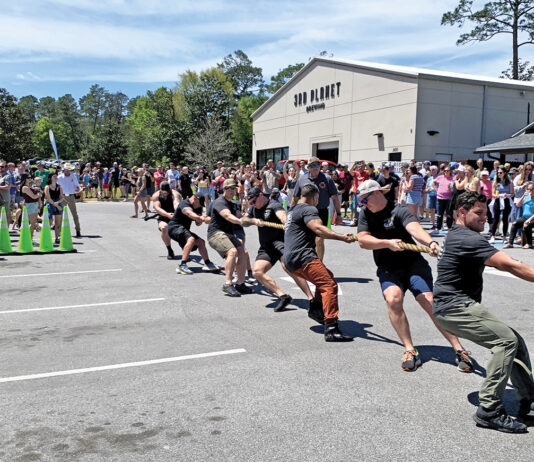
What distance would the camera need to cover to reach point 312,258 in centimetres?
591

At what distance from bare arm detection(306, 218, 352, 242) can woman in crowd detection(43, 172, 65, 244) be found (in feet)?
31.1

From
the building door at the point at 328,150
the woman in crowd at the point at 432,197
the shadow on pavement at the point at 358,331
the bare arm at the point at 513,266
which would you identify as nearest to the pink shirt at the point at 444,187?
the woman in crowd at the point at 432,197

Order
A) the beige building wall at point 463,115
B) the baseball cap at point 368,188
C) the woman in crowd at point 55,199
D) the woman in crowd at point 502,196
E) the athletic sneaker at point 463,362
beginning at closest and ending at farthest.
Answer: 1. the athletic sneaker at point 463,362
2. the baseball cap at point 368,188
3. the woman in crowd at point 55,199
4. the woman in crowd at point 502,196
5. the beige building wall at point 463,115

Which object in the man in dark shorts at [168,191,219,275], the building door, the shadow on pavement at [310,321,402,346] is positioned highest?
the building door

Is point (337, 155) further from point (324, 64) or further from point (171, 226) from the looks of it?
point (171, 226)

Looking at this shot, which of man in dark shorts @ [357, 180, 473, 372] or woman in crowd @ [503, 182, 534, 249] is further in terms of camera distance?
woman in crowd @ [503, 182, 534, 249]

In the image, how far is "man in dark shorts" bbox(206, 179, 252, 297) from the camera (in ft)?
25.9

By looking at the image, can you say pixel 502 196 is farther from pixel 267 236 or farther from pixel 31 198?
pixel 31 198

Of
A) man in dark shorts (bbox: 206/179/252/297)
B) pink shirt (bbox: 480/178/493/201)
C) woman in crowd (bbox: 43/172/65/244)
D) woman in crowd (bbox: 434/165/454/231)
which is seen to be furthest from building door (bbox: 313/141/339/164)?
man in dark shorts (bbox: 206/179/252/297)

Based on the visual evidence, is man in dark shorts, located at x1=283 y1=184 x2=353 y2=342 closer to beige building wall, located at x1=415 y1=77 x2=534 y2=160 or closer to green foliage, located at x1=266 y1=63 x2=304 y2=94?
beige building wall, located at x1=415 y1=77 x2=534 y2=160

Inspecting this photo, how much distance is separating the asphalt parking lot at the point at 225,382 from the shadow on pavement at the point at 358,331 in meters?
0.02

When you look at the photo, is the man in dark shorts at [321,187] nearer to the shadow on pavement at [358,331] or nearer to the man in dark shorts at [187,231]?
the man in dark shorts at [187,231]

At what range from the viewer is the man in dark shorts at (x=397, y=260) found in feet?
15.6

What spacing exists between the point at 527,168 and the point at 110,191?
24.9 metres
